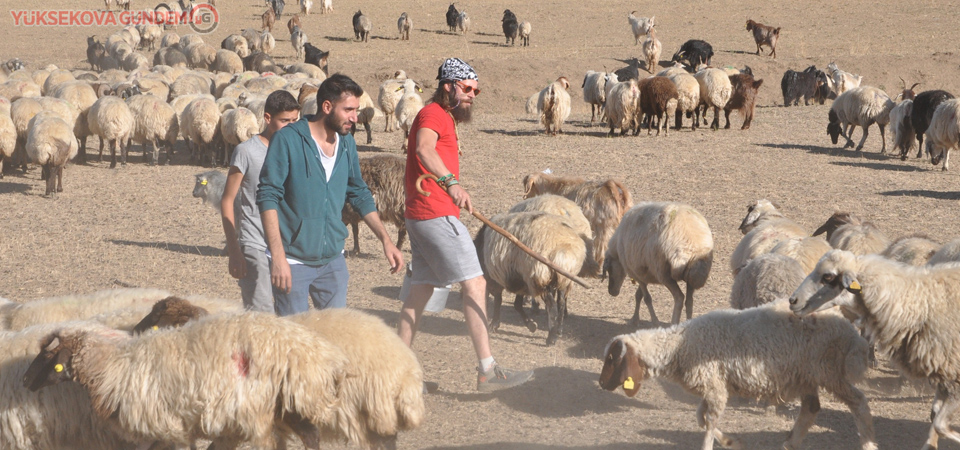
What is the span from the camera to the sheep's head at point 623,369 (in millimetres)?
4793

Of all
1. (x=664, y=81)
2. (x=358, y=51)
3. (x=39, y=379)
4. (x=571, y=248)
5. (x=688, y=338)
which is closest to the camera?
(x=39, y=379)

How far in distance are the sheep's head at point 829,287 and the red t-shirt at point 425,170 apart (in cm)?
197

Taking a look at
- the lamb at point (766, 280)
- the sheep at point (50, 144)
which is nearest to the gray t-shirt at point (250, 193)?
the lamb at point (766, 280)

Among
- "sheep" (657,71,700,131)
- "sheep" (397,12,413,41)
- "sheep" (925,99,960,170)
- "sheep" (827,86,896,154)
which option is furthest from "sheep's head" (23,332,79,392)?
"sheep" (397,12,413,41)

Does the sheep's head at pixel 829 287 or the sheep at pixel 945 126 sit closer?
the sheep's head at pixel 829 287

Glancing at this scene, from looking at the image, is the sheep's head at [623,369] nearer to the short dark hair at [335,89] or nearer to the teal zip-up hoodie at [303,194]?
the teal zip-up hoodie at [303,194]

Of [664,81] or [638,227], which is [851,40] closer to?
[664,81]

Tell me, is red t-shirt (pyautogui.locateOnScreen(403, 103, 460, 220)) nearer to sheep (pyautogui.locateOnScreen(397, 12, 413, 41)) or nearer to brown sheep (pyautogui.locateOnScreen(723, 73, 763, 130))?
brown sheep (pyautogui.locateOnScreen(723, 73, 763, 130))

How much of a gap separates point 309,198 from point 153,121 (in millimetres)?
11822

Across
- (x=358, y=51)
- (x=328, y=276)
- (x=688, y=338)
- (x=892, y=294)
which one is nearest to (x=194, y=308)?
(x=328, y=276)

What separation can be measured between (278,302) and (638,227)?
368cm

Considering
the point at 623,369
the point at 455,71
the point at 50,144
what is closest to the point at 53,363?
the point at 455,71

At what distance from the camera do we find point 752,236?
279 inches

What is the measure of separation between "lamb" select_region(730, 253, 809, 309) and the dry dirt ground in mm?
763
